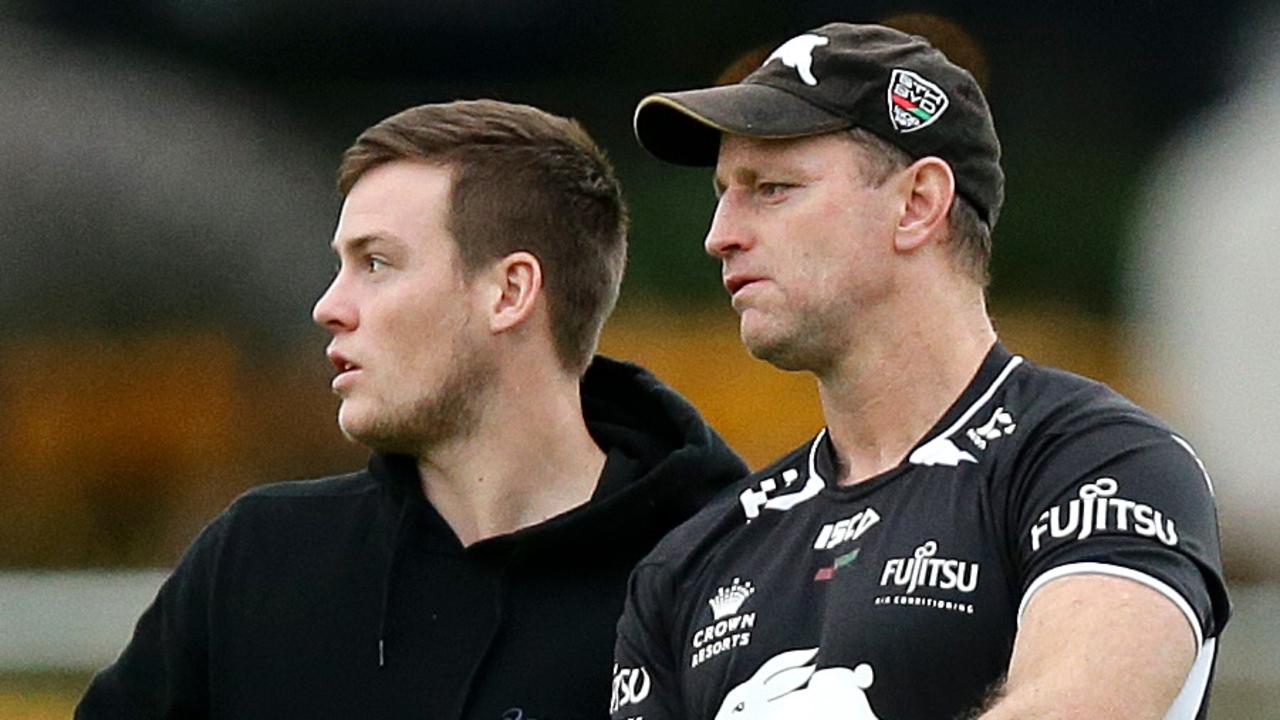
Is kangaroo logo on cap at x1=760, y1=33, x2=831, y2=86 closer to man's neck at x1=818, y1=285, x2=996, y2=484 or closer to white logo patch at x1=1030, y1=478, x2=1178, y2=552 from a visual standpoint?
man's neck at x1=818, y1=285, x2=996, y2=484

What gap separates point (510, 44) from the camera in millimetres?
6855

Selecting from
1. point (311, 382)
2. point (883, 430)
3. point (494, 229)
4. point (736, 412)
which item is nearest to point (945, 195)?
point (883, 430)

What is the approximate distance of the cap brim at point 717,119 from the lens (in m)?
2.66

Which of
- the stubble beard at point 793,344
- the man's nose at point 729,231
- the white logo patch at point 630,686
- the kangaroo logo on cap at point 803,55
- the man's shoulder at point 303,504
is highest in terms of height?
the kangaroo logo on cap at point 803,55

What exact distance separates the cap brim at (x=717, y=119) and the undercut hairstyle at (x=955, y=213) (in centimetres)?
4

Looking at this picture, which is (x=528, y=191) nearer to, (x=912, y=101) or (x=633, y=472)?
(x=633, y=472)

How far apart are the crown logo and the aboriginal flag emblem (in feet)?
1.66

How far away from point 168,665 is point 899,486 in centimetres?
104

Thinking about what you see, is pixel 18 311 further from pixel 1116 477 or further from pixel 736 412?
pixel 1116 477

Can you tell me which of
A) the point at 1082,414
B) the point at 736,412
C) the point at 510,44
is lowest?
the point at 736,412

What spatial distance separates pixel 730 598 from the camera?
263 centimetres

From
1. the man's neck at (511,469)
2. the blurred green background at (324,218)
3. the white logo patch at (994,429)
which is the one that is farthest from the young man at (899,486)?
the blurred green background at (324,218)

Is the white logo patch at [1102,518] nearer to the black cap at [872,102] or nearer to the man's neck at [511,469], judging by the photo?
the black cap at [872,102]

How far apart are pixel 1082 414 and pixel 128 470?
4.57 meters
